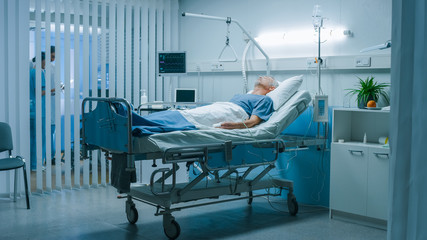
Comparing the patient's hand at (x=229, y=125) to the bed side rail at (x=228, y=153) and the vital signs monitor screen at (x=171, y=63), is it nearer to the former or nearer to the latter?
the bed side rail at (x=228, y=153)

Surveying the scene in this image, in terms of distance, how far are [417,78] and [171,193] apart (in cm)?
291

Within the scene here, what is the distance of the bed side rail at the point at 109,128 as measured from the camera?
3.13 m

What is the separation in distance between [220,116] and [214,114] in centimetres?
6

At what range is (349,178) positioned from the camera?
3857 millimetres

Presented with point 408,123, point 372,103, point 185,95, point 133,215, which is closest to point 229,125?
point 133,215

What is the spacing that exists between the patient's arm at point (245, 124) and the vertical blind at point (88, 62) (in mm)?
1925

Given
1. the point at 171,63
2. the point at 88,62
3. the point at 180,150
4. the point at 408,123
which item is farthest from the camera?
the point at 171,63

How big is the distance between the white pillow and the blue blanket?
0.91 metres

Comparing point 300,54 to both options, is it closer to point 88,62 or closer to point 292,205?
point 292,205

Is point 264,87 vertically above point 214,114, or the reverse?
point 264,87

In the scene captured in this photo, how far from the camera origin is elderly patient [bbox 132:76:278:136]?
330 cm

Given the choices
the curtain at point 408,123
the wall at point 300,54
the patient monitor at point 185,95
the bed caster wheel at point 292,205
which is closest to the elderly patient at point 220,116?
the wall at point 300,54

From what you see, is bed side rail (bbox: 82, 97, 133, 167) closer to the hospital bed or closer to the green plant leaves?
the hospital bed

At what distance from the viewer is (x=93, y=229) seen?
11.8ft
